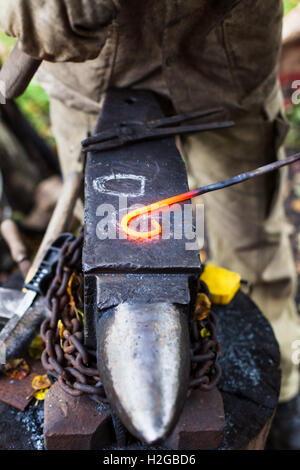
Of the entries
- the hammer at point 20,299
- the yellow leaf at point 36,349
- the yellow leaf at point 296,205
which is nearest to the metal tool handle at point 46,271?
the hammer at point 20,299

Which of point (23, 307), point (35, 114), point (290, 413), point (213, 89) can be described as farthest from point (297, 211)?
point (23, 307)

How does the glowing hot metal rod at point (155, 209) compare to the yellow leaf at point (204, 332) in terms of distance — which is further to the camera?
the yellow leaf at point (204, 332)

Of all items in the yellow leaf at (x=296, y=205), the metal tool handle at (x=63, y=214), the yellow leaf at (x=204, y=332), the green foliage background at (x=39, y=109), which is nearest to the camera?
the yellow leaf at (x=204, y=332)

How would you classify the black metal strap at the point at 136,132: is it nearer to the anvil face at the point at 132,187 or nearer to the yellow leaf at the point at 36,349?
the anvil face at the point at 132,187

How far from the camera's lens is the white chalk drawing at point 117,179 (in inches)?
54.7

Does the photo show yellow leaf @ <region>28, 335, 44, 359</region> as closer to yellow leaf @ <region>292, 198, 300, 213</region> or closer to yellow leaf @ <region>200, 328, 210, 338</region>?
yellow leaf @ <region>200, 328, 210, 338</region>

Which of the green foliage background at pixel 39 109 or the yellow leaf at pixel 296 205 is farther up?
the green foliage background at pixel 39 109

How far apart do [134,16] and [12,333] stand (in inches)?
46.8

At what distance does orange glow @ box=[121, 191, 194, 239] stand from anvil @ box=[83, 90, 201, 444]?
21mm

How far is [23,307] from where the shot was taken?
1.59 m

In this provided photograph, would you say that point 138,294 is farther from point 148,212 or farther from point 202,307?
point 202,307

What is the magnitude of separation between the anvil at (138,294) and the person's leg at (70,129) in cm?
56

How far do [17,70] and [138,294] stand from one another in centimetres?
96
